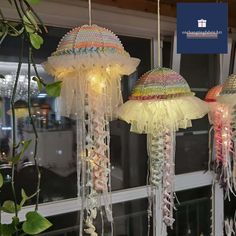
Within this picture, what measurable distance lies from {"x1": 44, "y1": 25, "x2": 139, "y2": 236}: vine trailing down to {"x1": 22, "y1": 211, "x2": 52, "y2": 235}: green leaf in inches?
21.3

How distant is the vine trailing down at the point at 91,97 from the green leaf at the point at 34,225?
0.54 m

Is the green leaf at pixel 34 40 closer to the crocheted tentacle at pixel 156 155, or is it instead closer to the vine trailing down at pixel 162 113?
the vine trailing down at pixel 162 113

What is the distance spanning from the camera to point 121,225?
2578mm

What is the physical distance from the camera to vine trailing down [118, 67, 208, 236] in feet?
4.38

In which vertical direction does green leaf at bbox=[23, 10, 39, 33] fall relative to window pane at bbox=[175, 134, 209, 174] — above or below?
above

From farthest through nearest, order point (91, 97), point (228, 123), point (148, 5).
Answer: point (148, 5), point (228, 123), point (91, 97)

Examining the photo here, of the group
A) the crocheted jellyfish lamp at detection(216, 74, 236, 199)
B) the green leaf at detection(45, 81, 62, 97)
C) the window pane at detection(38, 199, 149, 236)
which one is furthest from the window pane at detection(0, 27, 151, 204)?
the green leaf at detection(45, 81, 62, 97)

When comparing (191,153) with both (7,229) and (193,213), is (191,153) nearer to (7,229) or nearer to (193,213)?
(193,213)

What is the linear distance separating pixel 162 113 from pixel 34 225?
86cm

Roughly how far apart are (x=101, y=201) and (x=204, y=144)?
1.84 meters

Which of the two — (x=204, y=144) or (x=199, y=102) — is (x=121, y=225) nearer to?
(x=204, y=144)

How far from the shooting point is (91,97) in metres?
1.21

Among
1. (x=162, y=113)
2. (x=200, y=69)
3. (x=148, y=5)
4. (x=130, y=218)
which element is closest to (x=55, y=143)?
(x=130, y=218)

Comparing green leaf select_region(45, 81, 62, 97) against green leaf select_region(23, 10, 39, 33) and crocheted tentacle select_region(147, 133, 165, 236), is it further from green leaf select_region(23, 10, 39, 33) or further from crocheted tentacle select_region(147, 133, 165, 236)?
crocheted tentacle select_region(147, 133, 165, 236)
